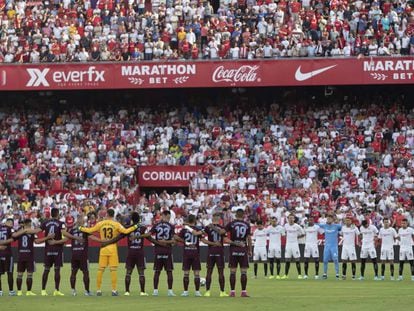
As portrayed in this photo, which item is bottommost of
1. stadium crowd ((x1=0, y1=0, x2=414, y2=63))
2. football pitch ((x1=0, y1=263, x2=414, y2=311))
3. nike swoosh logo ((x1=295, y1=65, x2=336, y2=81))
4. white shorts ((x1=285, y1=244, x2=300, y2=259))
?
football pitch ((x1=0, y1=263, x2=414, y2=311))

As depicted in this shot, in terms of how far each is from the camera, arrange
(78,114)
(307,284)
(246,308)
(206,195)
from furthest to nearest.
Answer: (78,114) < (206,195) < (307,284) < (246,308)

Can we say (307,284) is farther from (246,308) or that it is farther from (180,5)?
(180,5)

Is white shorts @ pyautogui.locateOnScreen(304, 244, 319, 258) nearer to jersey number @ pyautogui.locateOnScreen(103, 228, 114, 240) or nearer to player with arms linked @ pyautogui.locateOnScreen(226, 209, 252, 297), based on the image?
player with arms linked @ pyautogui.locateOnScreen(226, 209, 252, 297)

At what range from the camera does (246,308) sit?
2450 cm

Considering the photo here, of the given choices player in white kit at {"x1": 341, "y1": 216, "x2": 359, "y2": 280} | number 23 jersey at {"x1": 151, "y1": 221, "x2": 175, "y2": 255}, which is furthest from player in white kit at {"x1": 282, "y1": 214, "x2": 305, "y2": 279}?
number 23 jersey at {"x1": 151, "y1": 221, "x2": 175, "y2": 255}

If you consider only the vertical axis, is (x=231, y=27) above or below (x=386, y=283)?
above

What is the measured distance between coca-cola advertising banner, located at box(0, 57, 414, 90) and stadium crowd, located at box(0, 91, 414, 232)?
2121 mm

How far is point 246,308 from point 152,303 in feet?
8.10

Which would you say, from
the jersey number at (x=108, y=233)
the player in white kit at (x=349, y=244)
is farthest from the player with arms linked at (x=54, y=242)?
the player in white kit at (x=349, y=244)

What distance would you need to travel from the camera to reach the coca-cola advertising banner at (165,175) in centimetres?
5103

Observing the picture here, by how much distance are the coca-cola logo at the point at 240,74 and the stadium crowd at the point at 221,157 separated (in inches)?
91.8

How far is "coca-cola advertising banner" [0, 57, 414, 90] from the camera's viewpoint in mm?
49656

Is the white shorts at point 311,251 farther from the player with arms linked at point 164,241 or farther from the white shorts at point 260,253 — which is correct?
the player with arms linked at point 164,241

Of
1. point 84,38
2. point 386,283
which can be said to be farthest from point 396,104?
point 386,283
